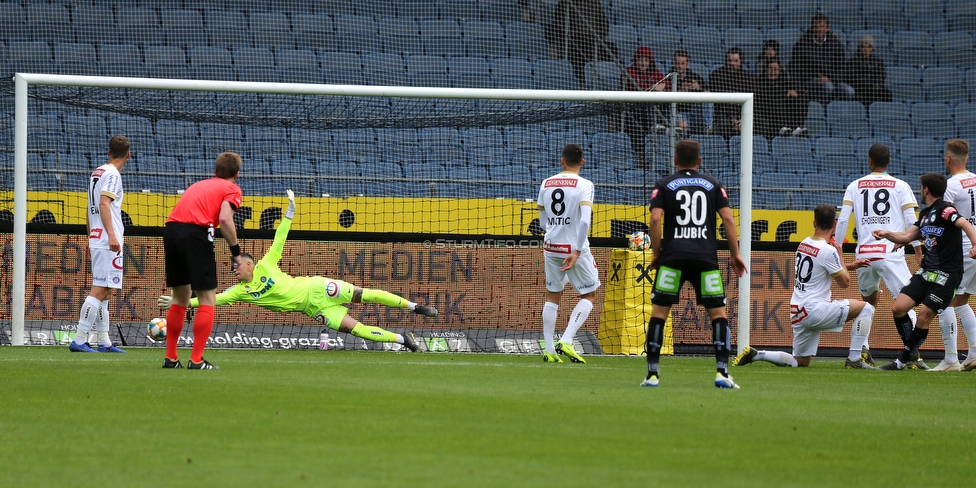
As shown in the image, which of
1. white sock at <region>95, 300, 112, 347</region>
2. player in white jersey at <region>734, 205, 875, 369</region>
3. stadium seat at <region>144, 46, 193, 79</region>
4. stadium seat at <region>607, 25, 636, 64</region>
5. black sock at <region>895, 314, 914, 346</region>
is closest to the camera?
player in white jersey at <region>734, 205, 875, 369</region>

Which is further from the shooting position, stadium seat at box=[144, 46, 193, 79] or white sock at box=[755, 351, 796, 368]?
stadium seat at box=[144, 46, 193, 79]

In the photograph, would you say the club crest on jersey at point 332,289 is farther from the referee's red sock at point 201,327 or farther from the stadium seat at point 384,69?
the stadium seat at point 384,69

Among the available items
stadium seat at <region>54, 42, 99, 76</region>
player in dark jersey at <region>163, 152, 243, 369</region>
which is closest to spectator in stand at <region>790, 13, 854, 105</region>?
stadium seat at <region>54, 42, 99, 76</region>

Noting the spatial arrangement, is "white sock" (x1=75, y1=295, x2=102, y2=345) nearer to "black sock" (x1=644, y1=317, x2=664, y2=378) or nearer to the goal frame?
the goal frame

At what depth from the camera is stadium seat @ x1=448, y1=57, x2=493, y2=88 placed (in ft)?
70.9

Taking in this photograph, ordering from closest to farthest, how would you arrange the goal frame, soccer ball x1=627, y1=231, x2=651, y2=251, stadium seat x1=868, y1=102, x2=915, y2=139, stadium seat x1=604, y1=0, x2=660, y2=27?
the goal frame < soccer ball x1=627, y1=231, x2=651, y2=251 < stadium seat x1=868, y1=102, x2=915, y2=139 < stadium seat x1=604, y1=0, x2=660, y2=27

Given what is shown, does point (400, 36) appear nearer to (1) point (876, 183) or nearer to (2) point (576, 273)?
(2) point (576, 273)

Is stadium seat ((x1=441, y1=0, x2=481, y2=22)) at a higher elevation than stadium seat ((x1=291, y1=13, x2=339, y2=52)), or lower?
higher

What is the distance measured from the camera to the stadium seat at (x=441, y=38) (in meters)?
22.3

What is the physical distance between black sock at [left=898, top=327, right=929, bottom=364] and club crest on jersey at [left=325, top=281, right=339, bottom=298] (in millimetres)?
5900

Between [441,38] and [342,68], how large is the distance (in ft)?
7.49

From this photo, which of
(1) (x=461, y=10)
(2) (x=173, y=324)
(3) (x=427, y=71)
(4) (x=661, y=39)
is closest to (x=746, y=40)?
(4) (x=661, y=39)

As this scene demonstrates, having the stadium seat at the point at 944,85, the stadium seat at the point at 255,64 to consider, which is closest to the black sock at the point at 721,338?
the stadium seat at the point at 255,64

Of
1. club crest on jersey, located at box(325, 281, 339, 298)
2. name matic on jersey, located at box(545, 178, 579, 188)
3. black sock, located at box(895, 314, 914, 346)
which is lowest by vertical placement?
black sock, located at box(895, 314, 914, 346)
